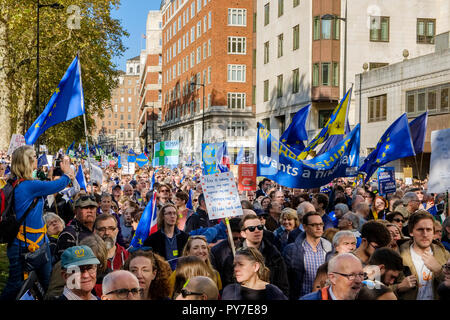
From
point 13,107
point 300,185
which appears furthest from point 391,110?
point 300,185

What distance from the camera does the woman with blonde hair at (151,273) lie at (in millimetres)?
4957

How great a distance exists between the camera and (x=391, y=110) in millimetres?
31875

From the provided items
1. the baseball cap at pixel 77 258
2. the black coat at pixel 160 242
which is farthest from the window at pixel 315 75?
the baseball cap at pixel 77 258

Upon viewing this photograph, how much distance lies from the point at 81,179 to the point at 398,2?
3319 centimetres

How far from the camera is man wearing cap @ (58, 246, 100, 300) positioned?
4102 millimetres

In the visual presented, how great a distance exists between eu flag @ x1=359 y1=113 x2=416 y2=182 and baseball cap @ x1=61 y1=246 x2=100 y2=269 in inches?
379

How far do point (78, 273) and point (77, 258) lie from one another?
0.52 feet

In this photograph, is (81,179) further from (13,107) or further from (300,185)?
(13,107)

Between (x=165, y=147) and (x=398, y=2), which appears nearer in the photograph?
(x=165, y=147)

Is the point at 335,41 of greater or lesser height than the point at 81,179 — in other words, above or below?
above

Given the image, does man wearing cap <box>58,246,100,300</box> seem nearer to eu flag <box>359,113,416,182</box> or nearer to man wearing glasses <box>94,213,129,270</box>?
man wearing glasses <box>94,213,129,270</box>

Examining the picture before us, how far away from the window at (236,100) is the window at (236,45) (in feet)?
14.4

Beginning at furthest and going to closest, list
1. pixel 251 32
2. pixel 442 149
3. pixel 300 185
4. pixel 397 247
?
pixel 251 32 < pixel 300 185 < pixel 442 149 < pixel 397 247

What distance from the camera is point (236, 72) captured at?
58281 millimetres
